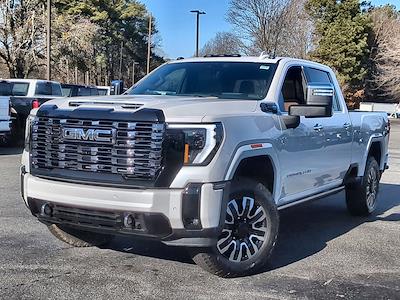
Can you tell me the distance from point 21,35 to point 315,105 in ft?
103

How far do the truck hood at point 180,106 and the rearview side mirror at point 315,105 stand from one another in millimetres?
469

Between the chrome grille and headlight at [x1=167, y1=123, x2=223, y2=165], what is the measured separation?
12cm

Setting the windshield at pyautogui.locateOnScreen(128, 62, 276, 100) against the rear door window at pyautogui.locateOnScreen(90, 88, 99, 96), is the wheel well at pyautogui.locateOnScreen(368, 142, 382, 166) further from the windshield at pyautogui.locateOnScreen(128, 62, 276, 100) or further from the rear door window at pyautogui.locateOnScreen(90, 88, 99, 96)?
the rear door window at pyautogui.locateOnScreen(90, 88, 99, 96)

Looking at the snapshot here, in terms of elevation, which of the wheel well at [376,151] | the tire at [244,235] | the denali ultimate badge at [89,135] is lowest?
the tire at [244,235]

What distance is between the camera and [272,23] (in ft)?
174

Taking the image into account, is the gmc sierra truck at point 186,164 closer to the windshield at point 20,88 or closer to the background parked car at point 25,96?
the background parked car at point 25,96

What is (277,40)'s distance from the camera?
52812 mm

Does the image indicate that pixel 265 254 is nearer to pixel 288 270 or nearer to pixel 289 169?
pixel 288 270

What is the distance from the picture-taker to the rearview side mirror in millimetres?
5586

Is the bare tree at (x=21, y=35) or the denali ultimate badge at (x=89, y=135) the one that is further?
the bare tree at (x=21, y=35)

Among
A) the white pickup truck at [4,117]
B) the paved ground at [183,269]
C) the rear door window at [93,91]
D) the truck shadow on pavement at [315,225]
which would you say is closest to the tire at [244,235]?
the paved ground at [183,269]

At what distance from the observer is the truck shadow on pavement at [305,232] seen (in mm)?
5898

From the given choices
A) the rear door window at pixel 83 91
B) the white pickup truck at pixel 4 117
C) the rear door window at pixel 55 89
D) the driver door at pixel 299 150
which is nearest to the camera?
the driver door at pixel 299 150

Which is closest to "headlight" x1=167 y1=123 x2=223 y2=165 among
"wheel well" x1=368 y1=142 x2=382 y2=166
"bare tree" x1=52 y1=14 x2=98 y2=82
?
"wheel well" x1=368 y1=142 x2=382 y2=166
